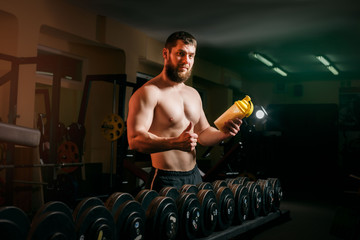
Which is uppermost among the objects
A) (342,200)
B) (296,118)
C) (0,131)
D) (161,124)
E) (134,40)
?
(134,40)

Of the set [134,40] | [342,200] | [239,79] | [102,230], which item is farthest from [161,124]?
[239,79]

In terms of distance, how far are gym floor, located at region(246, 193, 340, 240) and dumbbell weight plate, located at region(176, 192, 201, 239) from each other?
0.69m

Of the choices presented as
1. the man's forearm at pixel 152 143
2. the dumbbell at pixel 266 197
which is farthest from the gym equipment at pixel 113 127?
the man's forearm at pixel 152 143

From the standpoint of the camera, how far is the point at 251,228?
86.2 inches

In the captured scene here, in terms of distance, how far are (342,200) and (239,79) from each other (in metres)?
4.39

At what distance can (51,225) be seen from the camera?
3.57 feet

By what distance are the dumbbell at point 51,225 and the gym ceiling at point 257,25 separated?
11.2 feet

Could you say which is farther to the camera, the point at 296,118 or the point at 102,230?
the point at 296,118

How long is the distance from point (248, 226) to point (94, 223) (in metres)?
1.15

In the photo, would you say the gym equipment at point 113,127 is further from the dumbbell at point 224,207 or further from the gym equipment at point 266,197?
the dumbbell at point 224,207

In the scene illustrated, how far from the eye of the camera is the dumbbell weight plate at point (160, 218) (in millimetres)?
1481

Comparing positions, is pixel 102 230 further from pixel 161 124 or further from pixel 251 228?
pixel 251 228

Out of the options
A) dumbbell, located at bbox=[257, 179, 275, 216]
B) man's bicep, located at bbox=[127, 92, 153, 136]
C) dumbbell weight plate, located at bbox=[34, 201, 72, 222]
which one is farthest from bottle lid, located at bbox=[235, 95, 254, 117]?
dumbbell, located at bbox=[257, 179, 275, 216]

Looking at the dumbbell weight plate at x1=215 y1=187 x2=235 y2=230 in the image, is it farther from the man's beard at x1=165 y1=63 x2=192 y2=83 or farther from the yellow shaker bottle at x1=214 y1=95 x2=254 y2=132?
the man's beard at x1=165 y1=63 x2=192 y2=83
